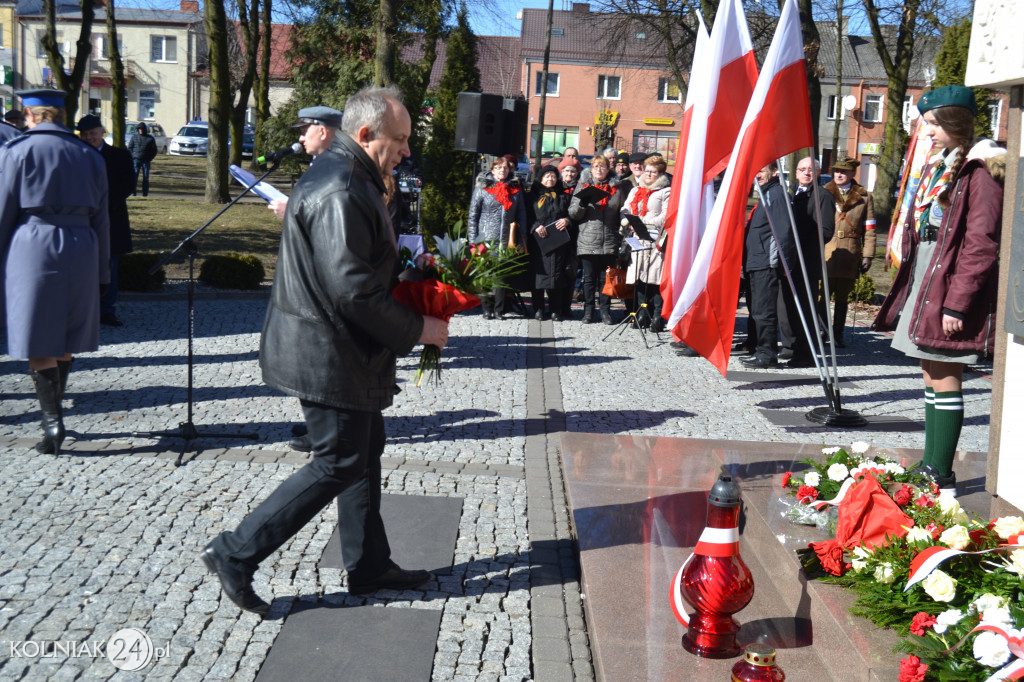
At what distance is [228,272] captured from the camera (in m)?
13.7

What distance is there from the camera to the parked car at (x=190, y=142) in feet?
155

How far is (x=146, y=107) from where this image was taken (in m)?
70.5

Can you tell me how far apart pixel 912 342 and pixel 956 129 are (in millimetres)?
1079

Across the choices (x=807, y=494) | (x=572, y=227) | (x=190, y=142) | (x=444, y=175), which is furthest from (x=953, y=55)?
(x=190, y=142)

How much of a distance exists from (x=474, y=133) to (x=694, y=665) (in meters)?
9.45

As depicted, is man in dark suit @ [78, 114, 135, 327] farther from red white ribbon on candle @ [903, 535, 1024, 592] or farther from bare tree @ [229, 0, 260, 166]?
bare tree @ [229, 0, 260, 166]

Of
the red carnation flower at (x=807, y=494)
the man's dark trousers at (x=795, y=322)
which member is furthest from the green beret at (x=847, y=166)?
the red carnation flower at (x=807, y=494)

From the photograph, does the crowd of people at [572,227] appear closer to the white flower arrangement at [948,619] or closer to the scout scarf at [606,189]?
the scout scarf at [606,189]

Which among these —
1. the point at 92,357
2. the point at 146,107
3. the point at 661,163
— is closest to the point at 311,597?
the point at 92,357

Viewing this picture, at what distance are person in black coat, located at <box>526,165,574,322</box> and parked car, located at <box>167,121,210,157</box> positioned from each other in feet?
123

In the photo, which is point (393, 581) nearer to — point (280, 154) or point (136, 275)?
point (280, 154)

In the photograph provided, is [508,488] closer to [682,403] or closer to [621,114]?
[682,403]

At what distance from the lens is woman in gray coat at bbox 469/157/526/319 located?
12094mm

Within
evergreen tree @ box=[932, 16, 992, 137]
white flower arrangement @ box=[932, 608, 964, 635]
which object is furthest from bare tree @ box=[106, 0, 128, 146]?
white flower arrangement @ box=[932, 608, 964, 635]
